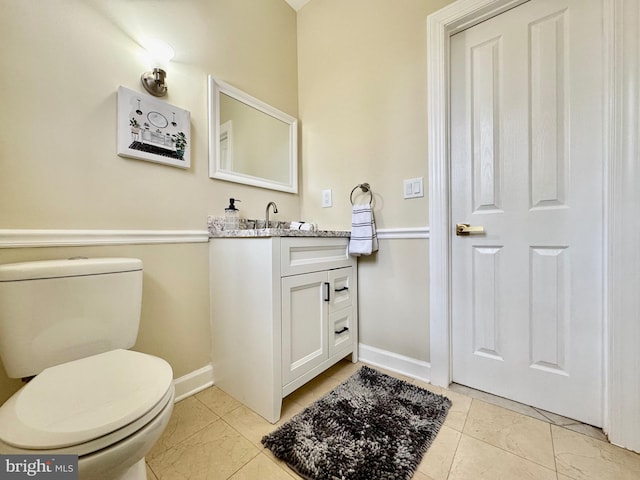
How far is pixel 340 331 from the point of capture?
5.05 ft

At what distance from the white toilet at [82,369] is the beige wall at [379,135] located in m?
1.19

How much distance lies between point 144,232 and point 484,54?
1914 millimetres

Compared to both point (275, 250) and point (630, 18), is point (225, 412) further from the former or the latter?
point (630, 18)

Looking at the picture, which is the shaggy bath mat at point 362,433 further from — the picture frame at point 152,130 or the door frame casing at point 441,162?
the picture frame at point 152,130

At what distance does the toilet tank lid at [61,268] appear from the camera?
32.5 inches

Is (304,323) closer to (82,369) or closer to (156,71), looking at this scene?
(82,369)

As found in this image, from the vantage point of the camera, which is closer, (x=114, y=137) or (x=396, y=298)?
(x=114, y=137)

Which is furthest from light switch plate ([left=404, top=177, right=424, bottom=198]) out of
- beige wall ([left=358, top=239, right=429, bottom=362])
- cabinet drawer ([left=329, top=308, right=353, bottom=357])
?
cabinet drawer ([left=329, top=308, right=353, bottom=357])

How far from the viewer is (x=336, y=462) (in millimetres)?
918

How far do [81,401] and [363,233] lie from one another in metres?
1.33

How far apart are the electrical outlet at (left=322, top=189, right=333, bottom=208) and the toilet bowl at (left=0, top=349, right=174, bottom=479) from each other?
4.38 ft
